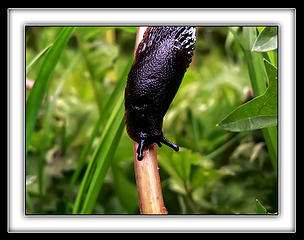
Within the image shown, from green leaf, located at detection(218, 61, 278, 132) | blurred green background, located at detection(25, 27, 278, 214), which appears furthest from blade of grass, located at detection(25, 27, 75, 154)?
green leaf, located at detection(218, 61, 278, 132)

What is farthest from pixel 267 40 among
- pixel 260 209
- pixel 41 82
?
pixel 41 82

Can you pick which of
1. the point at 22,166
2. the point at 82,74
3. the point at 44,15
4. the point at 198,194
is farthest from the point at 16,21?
the point at 82,74

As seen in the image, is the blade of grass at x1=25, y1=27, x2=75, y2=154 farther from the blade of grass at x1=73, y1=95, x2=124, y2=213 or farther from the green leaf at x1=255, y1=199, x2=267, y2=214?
the green leaf at x1=255, y1=199, x2=267, y2=214

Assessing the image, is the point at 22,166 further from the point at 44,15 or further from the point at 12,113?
the point at 44,15

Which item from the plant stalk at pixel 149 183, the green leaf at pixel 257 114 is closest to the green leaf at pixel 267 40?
the green leaf at pixel 257 114

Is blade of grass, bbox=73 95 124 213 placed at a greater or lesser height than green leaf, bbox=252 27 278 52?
lesser

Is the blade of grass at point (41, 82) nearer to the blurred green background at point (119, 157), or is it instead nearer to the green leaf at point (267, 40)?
the blurred green background at point (119, 157)
